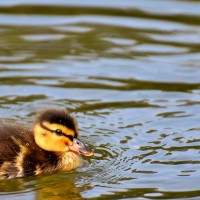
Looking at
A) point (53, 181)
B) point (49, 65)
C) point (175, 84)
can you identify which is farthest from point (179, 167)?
point (49, 65)

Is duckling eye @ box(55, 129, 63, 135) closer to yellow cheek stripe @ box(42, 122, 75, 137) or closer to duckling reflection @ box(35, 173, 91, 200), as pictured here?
yellow cheek stripe @ box(42, 122, 75, 137)

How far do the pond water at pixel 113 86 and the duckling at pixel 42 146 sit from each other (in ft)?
0.35

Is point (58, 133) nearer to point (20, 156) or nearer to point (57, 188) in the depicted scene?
point (20, 156)

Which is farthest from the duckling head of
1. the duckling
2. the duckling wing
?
the duckling wing

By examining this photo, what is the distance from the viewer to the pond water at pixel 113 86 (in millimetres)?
6898

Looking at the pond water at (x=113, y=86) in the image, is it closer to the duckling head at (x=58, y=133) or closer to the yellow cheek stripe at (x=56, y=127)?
the duckling head at (x=58, y=133)

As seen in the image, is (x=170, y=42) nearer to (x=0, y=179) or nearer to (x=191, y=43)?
(x=191, y=43)

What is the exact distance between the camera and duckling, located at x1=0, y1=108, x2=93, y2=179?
22.7ft

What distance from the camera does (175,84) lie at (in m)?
9.01

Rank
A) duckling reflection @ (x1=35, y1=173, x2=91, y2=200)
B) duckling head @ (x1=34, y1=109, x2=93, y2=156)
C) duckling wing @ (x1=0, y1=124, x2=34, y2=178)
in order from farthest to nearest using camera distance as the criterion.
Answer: duckling head @ (x1=34, y1=109, x2=93, y2=156) → duckling wing @ (x1=0, y1=124, x2=34, y2=178) → duckling reflection @ (x1=35, y1=173, x2=91, y2=200)

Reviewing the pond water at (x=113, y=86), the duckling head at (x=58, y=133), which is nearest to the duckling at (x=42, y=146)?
the duckling head at (x=58, y=133)

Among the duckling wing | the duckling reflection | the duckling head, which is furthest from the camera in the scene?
the duckling head

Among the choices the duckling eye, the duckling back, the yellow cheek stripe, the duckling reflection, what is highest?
the yellow cheek stripe

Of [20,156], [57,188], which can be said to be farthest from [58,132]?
Result: [57,188]
